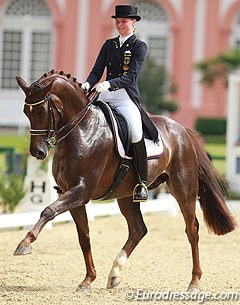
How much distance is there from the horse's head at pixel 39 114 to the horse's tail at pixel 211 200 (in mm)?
1812

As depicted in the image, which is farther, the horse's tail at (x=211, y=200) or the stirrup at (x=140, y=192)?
the horse's tail at (x=211, y=200)

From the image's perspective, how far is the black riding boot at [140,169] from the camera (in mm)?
7734

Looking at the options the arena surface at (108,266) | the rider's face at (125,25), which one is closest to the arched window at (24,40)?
the arena surface at (108,266)

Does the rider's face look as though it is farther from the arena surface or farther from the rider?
the arena surface

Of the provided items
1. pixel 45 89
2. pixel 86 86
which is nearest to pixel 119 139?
pixel 86 86

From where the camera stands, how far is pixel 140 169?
25.5 ft

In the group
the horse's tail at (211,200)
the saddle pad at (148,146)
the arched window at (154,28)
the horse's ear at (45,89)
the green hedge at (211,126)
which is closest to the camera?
the horse's ear at (45,89)

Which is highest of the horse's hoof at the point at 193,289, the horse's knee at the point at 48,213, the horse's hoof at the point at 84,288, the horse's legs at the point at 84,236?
the horse's knee at the point at 48,213

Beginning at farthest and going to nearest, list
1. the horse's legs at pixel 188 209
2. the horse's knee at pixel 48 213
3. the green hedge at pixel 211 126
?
the green hedge at pixel 211 126 → the horse's legs at pixel 188 209 → the horse's knee at pixel 48 213

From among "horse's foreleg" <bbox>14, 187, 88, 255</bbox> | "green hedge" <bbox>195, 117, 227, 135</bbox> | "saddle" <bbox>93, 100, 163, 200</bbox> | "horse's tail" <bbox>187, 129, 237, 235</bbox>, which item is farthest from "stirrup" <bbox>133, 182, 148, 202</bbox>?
"green hedge" <bbox>195, 117, 227, 135</bbox>

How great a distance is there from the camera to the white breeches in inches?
303

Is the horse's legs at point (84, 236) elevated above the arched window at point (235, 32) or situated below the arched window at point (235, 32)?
below

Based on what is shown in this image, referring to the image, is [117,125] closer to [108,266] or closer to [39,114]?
[39,114]

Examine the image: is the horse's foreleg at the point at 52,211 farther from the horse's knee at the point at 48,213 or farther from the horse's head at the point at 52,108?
the horse's head at the point at 52,108
